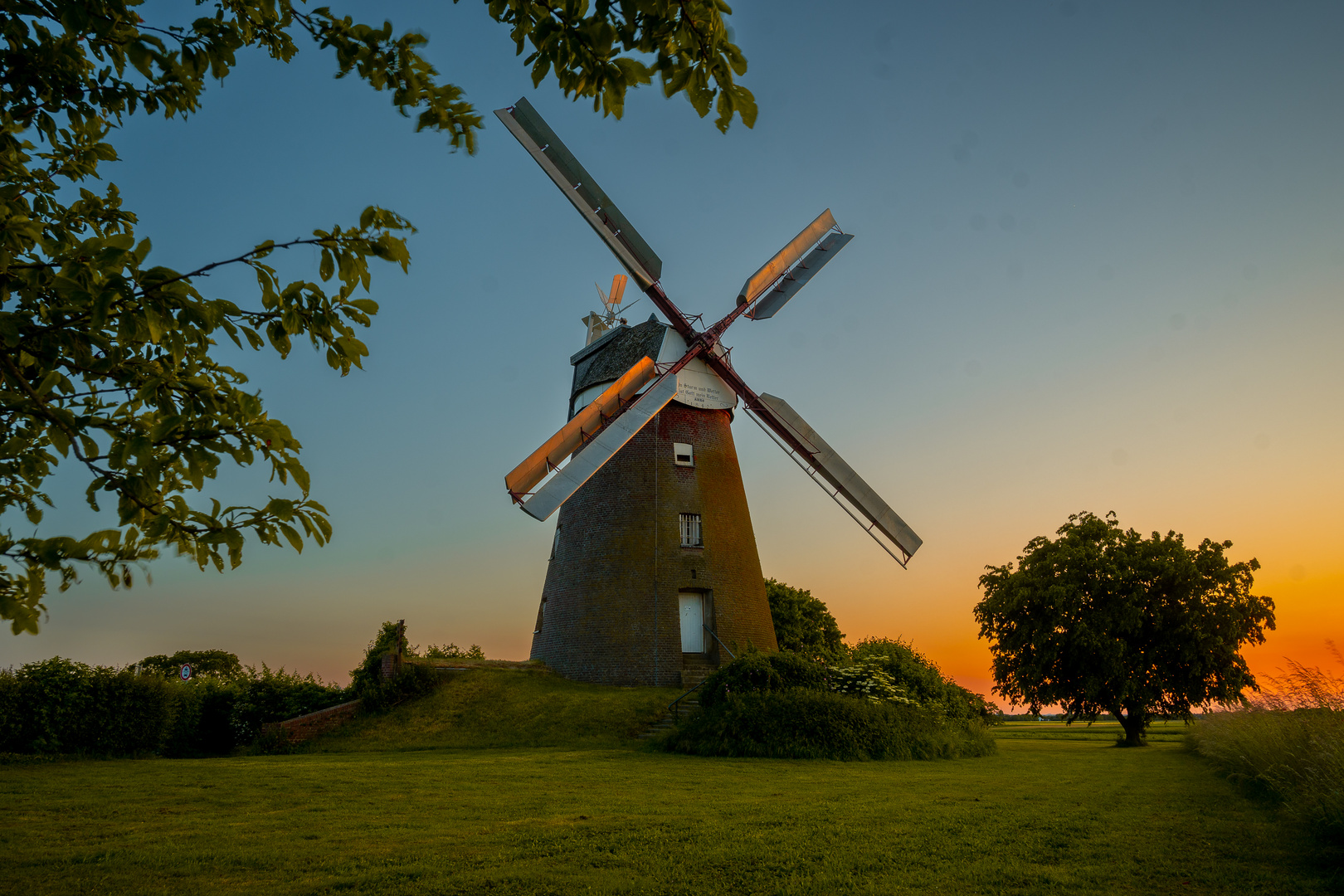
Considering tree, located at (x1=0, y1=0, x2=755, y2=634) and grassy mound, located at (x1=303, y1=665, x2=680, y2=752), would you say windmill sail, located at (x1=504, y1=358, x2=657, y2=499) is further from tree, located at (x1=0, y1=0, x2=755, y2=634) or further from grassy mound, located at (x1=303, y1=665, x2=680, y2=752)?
tree, located at (x1=0, y1=0, x2=755, y2=634)

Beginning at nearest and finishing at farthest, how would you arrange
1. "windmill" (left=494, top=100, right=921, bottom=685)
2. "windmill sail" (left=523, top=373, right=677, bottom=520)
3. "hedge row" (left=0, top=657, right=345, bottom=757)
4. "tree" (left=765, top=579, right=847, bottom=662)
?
"hedge row" (left=0, top=657, right=345, bottom=757)
"windmill sail" (left=523, top=373, right=677, bottom=520)
"windmill" (left=494, top=100, right=921, bottom=685)
"tree" (left=765, top=579, right=847, bottom=662)

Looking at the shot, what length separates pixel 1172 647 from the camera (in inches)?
932

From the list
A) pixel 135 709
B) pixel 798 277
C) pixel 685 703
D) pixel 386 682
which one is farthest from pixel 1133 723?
pixel 135 709

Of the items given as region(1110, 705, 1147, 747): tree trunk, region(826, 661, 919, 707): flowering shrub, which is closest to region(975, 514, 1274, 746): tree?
region(1110, 705, 1147, 747): tree trunk

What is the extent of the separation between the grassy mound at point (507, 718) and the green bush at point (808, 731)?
2.29m

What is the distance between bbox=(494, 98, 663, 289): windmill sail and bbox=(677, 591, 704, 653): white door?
9.24 m

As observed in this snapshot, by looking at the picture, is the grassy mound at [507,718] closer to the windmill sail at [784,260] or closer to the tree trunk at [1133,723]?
the windmill sail at [784,260]

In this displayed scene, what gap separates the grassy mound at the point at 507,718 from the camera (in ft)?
55.8

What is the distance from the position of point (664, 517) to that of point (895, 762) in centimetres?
898

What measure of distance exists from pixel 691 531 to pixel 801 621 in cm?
873

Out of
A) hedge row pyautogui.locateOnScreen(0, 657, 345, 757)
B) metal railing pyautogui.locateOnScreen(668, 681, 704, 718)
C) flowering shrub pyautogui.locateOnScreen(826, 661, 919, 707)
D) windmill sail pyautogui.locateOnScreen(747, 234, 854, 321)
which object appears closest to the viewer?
hedge row pyautogui.locateOnScreen(0, 657, 345, 757)

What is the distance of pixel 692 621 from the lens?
21.1m

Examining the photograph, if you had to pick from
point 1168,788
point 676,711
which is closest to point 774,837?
point 1168,788

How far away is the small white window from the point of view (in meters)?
21.4
